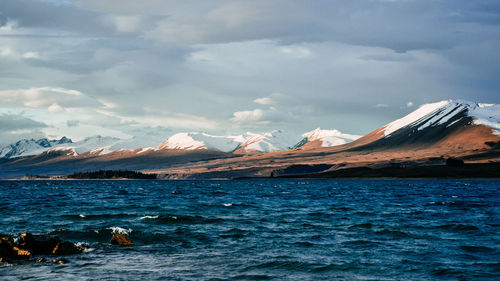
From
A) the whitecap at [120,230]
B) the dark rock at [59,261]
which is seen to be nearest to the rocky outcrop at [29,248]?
the dark rock at [59,261]

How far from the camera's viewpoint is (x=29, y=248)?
107 feet

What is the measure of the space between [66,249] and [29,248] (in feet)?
8.45

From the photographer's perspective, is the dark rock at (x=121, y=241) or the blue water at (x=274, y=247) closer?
the blue water at (x=274, y=247)

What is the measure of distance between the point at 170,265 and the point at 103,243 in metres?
11.0

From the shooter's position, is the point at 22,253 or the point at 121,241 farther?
the point at 121,241

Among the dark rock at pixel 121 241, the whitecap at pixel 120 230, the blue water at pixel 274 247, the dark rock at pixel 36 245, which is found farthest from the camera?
the whitecap at pixel 120 230

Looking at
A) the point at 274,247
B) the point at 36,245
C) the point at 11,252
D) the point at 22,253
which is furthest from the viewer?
the point at 274,247

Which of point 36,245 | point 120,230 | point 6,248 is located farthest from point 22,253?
point 120,230

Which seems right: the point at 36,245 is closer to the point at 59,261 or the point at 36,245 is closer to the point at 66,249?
the point at 66,249

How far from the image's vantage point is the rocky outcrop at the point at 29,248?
101 feet

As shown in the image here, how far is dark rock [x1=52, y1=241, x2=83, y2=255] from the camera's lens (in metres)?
32.3

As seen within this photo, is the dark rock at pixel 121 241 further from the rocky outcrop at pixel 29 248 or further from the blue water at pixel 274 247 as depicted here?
the rocky outcrop at pixel 29 248

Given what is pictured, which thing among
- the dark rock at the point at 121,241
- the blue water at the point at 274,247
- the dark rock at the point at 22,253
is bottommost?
the blue water at the point at 274,247

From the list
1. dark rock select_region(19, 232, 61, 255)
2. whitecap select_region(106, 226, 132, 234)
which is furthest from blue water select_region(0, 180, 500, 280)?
dark rock select_region(19, 232, 61, 255)
